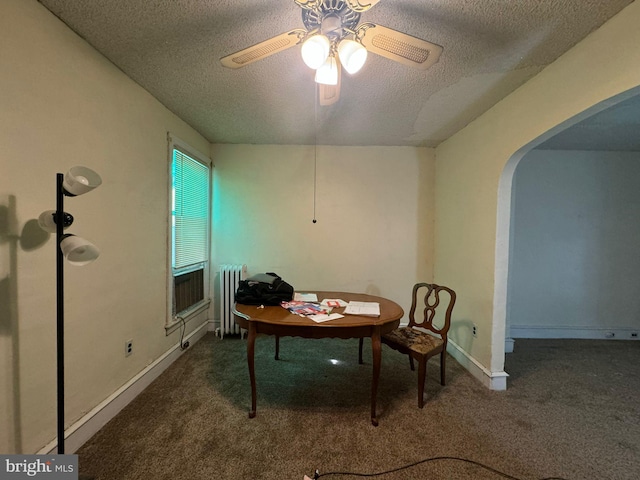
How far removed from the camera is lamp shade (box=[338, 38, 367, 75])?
1.09 meters

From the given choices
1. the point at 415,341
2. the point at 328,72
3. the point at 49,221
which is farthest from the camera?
the point at 415,341

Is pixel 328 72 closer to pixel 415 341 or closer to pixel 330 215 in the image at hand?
pixel 415 341

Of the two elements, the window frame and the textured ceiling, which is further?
the window frame

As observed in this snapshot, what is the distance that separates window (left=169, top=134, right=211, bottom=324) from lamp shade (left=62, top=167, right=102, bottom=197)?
1418 millimetres

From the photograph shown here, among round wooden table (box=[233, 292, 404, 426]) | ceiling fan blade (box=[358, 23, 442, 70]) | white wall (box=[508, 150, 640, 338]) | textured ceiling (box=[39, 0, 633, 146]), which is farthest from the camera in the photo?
white wall (box=[508, 150, 640, 338])

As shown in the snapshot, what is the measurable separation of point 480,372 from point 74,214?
320 cm

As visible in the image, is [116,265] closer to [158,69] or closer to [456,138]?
[158,69]

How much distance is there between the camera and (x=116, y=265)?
1.80 meters

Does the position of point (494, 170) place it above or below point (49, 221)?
above

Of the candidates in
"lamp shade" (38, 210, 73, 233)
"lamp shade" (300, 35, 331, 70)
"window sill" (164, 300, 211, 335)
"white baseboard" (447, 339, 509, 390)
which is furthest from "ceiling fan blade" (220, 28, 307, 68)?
"white baseboard" (447, 339, 509, 390)

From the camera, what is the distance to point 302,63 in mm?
1689

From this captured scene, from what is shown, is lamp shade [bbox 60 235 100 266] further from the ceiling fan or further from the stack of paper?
the stack of paper

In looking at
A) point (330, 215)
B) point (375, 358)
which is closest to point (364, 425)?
point (375, 358)

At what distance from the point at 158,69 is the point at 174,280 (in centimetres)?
180
